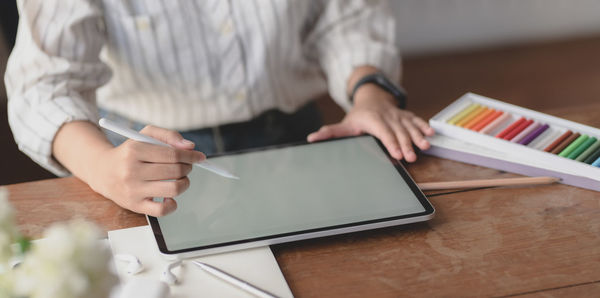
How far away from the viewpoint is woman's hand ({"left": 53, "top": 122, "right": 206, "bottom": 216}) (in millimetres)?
556

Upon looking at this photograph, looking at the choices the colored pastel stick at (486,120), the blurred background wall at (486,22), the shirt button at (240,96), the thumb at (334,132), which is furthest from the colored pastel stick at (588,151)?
the blurred background wall at (486,22)

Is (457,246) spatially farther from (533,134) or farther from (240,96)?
(240,96)

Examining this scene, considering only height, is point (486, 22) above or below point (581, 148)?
below

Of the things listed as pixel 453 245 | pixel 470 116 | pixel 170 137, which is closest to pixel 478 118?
pixel 470 116

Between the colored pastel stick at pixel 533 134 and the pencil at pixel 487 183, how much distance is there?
54 mm

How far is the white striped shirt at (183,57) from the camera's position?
73 centimetres

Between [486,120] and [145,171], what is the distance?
40 centimetres

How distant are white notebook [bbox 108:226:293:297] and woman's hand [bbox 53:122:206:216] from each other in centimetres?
4

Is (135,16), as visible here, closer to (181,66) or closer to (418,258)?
(181,66)

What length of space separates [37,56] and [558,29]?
219 cm

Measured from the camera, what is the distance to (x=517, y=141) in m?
0.66

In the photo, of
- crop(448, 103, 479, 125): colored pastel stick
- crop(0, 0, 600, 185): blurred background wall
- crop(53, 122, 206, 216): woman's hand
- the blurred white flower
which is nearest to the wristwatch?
crop(448, 103, 479, 125): colored pastel stick

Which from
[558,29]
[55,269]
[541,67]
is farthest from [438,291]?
[558,29]

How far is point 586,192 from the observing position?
0.61m
